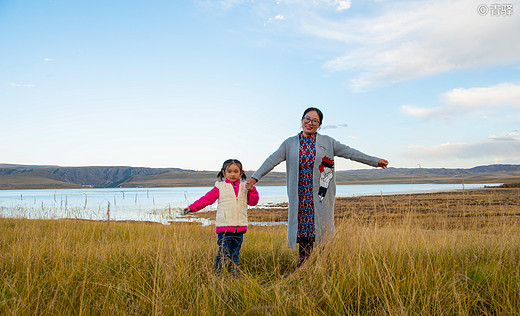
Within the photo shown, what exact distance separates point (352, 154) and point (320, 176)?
459 mm

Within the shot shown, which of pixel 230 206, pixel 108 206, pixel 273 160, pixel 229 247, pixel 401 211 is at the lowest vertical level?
pixel 401 211

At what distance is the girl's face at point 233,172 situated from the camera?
3.96 m

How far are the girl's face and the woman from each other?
0.75 feet

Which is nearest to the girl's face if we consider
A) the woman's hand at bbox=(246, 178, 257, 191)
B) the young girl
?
the young girl

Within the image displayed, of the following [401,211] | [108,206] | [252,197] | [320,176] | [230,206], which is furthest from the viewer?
[401,211]

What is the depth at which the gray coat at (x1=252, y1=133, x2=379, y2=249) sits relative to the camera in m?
3.66

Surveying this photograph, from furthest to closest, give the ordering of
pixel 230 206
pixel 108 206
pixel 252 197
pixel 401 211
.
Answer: pixel 401 211, pixel 108 206, pixel 252 197, pixel 230 206

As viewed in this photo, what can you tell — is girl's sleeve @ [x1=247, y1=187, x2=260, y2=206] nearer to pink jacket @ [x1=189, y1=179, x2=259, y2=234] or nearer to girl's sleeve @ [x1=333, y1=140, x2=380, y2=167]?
pink jacket @ [x1=189, y1=179, x2=259, y2=234]

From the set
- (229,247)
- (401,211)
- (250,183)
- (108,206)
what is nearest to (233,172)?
(250,183)

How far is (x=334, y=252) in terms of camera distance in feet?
10.7

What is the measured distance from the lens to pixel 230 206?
12.8 feet

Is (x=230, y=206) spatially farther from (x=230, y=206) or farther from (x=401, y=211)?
(x=401, y=211)

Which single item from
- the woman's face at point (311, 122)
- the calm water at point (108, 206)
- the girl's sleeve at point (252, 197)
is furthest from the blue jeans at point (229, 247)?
the calm water at point (108, 206)

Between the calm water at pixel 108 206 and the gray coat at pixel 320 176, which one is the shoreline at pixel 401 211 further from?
the gray coat at pixel 320 176
